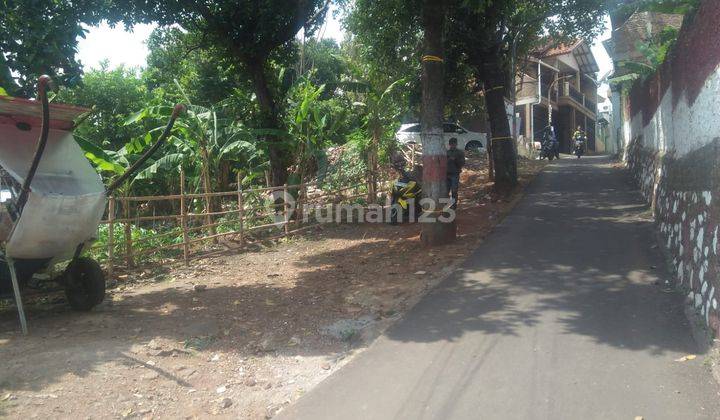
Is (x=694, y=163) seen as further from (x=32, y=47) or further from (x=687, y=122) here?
(x=32, y=47)

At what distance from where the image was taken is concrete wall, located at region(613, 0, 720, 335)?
5.00 m

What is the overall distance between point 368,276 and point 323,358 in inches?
107

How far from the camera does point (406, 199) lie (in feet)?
38.2

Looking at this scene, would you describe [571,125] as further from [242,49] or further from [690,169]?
[690,169]

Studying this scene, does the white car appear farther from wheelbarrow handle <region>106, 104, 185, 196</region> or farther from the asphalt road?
wheelbarrow handle <region>106, 104, 185, 196</region>

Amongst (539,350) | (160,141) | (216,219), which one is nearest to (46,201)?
(160,141)

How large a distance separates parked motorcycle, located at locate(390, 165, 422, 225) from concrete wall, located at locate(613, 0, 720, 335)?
167 inches

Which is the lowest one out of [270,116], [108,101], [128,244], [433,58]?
[128,244]

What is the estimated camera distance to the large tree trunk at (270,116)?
12.1m

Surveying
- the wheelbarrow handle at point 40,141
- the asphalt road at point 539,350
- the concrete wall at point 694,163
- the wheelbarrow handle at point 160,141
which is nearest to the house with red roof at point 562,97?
the concrete wall at point 694,163

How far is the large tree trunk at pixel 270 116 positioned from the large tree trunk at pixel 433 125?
13.5 ft

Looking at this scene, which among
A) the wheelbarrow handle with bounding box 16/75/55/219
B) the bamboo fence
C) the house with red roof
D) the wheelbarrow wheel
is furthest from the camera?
the house with red roof

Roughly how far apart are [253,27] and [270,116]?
183 cm

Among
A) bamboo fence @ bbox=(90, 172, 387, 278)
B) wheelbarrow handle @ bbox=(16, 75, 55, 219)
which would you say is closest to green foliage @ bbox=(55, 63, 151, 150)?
bamboo fence @ bbox=(90, 172, 387, 278)
